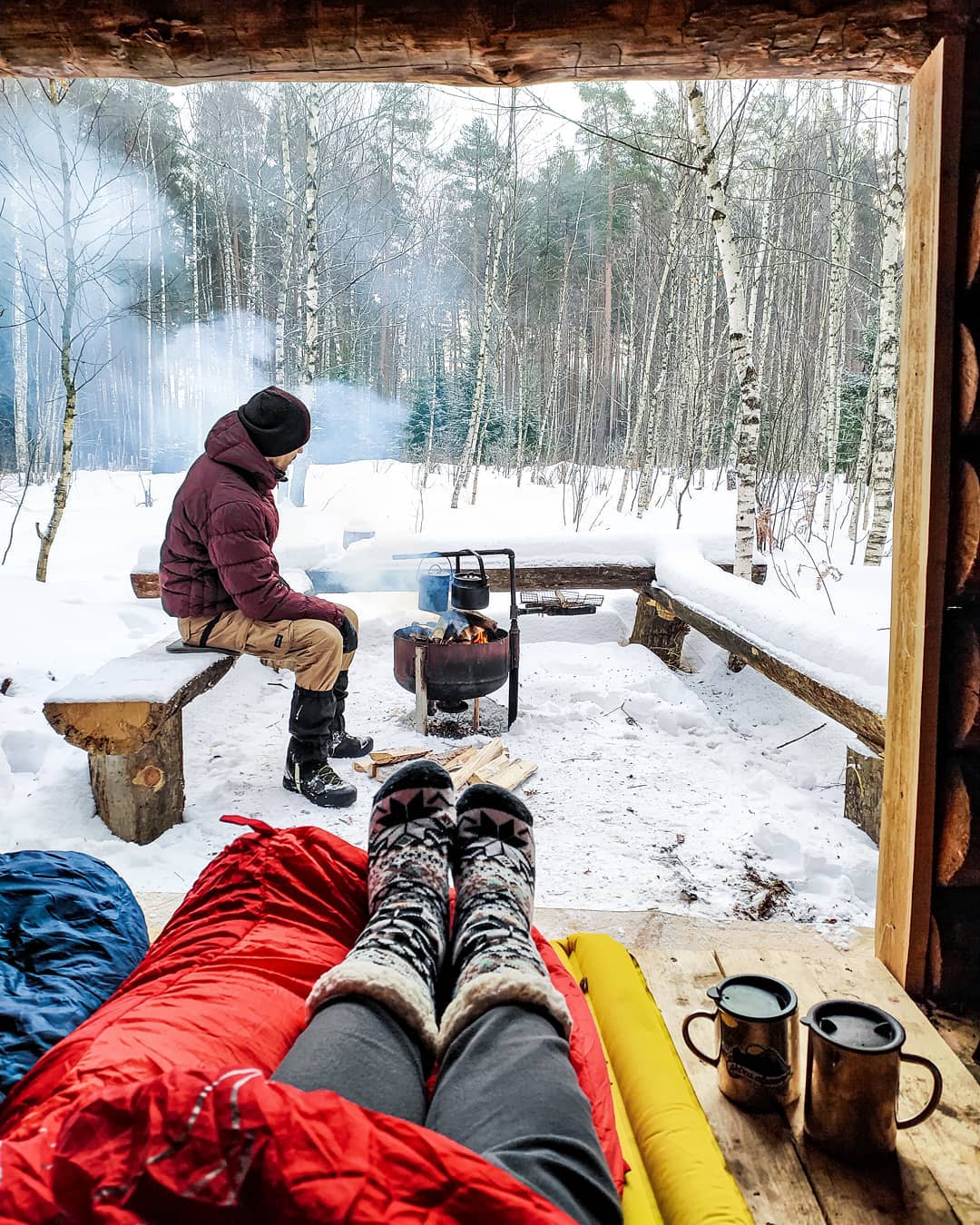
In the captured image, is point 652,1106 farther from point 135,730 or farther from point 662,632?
point 662,632

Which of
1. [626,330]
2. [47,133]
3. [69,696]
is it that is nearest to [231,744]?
[69,696]

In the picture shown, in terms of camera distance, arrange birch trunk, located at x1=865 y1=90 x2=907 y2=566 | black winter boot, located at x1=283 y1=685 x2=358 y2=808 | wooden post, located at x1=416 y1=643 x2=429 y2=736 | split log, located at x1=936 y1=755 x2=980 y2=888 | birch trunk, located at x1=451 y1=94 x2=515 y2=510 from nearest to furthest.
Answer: split log, located at x1=936 y1=755 x2=980 y2=888, black winter boot, located at x1=283 y1=685 x2=358 y2=808, wooden post, located at x1=416 y1=643 x2=429 y2=736, birch trunk, located at x1=865 y1=90 x2=907 y2=566, birch trunk, located at x1=451 y1=94 x2=515 y2=510

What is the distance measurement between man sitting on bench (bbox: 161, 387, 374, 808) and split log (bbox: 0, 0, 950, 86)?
1642 mm

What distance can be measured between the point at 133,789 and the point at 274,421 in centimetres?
149

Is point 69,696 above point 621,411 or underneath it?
underneath

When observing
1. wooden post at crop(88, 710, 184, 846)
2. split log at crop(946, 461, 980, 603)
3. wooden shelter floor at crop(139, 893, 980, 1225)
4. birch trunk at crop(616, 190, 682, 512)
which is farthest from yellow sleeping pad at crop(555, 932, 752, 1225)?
birch trunk at crop(616, 190, 682, 512)

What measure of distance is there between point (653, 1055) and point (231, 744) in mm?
3025

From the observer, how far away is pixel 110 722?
2.65 meters

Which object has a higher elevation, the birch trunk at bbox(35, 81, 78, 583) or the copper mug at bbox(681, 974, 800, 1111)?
the birch trunk at bbox(35, 81, 78, 583)

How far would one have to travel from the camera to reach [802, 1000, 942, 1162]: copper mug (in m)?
1.17

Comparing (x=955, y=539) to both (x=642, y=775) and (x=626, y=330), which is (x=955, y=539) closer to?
(x=642, y=775)

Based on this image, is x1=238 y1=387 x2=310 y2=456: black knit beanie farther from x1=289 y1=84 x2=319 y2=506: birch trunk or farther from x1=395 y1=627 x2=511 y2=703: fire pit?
x1=289 y1=84 x2=319 y2=506: birch trunk

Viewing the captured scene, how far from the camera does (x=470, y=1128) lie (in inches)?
36.4

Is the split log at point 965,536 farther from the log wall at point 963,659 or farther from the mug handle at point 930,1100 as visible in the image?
the mug handle at point 930,1100
